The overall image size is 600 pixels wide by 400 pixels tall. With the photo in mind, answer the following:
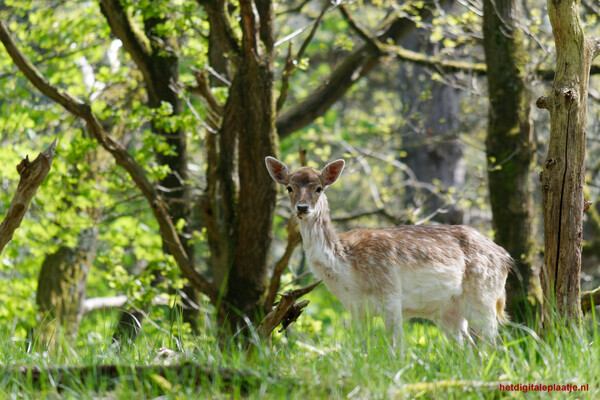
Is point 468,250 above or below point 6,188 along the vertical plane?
below

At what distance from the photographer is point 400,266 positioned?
22.5 ft

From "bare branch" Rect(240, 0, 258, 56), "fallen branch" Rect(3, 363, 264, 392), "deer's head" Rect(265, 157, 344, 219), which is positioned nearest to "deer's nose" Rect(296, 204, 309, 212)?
"deer's head" Rect(265, 157, 344, 219)

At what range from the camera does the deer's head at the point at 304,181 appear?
6.54 metres

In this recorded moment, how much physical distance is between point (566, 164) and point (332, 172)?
2.41m

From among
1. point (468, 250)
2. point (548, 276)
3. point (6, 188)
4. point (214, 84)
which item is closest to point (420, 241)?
point (468, 250)

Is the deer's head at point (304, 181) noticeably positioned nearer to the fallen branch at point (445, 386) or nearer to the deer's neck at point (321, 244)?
the deer's neck at point (321, 244)

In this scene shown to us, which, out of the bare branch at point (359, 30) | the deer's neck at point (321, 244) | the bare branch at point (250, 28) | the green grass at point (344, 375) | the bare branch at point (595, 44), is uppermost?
the bare branch at point (359, 30)

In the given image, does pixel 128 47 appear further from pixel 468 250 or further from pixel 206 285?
pixel 468 250

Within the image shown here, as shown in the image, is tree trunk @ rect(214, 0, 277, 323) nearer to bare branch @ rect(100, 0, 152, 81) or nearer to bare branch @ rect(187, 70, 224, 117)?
bare branch @ rect(187, 70, 224, 117)

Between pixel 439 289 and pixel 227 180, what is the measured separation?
3147 mm

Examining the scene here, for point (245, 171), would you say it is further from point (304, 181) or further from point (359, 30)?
point (359, 30)

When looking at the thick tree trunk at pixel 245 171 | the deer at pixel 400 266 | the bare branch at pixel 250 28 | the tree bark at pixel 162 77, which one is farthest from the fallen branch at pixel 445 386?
the tree bark at pixel 162 77

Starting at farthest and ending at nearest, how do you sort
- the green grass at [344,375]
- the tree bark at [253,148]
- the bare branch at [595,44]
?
the tree bark at [253,148] < the bare branch at [595,44] < the green grass at [344,375]

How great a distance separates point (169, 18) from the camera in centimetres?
964
